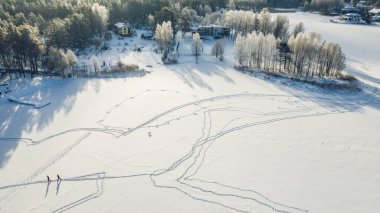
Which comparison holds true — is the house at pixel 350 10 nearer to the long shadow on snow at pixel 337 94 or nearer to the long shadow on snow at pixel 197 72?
the long shadow on snow at pixel 337 94

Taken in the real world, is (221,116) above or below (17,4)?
below

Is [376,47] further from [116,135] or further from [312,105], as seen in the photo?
[116,135]

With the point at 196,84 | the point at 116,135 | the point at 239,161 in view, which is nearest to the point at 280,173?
the point at 239,161

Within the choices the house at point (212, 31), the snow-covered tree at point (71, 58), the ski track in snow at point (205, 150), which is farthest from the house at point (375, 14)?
the snow-covered tree at point (71, 58)

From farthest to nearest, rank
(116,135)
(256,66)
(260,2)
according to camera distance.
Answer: (260,2) → (256,66) → (116,135)

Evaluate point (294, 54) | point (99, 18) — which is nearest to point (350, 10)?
point (294, 54)
